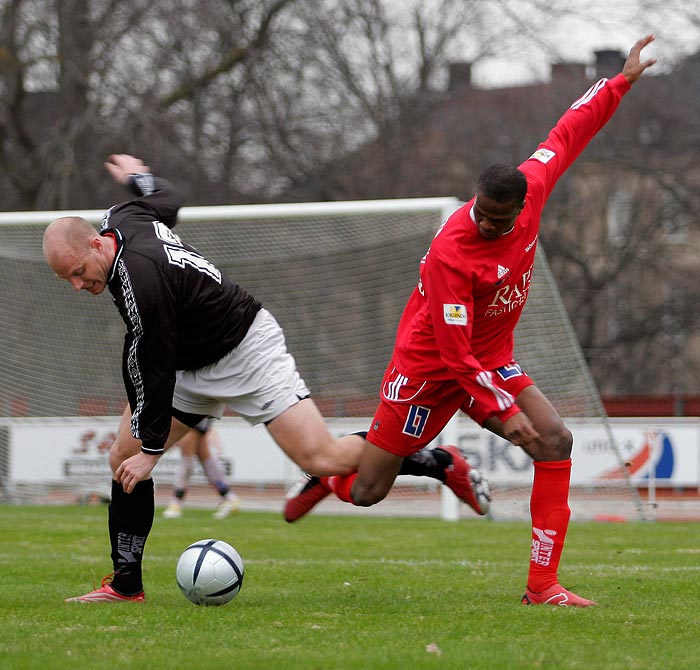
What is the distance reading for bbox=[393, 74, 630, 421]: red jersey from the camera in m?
5.58

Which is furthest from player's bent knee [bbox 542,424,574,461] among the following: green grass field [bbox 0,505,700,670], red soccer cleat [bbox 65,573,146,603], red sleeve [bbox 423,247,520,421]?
red soccer cleat [bbox 65,573,146,603]

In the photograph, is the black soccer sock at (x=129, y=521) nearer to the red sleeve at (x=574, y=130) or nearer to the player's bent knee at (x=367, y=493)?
the player's bent knee at (x=367, y=493)

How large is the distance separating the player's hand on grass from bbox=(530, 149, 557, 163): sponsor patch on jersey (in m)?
2.46

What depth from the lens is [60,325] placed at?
15.6 metres

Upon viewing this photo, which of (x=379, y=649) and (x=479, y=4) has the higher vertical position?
(x=479, y=4)

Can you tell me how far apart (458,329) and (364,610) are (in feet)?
4.75

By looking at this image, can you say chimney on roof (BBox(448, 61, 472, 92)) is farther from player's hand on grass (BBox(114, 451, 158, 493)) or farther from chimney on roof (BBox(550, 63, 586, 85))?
player's hand on grass (BBox(114, 451, 158, 493))

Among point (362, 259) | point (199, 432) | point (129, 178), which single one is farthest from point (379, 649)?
point (362, 259)

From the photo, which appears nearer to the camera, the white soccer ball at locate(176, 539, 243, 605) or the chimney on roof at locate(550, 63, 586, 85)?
the white soccer ball at locate(176, 539, 243, 605)

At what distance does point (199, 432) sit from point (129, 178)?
625cm

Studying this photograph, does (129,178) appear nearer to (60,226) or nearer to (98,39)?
(60,226)

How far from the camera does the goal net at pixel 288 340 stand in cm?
1462

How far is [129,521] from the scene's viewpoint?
5.95 meters

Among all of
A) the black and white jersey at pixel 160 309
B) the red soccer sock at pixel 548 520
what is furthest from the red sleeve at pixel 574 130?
the black and white jersey at pixel 160 309
